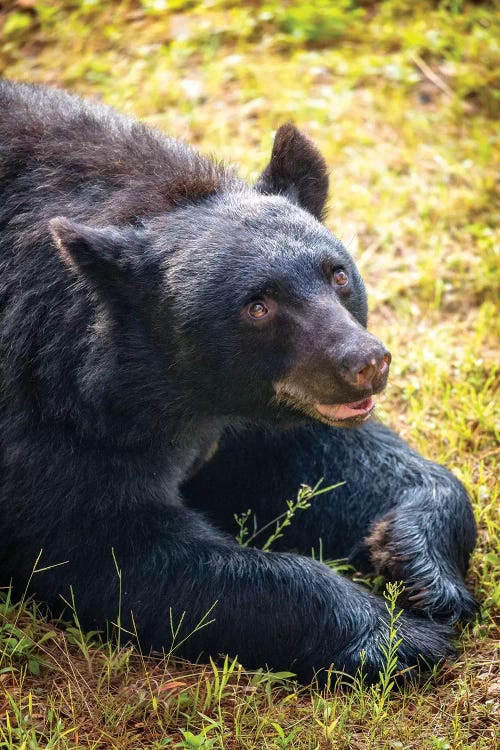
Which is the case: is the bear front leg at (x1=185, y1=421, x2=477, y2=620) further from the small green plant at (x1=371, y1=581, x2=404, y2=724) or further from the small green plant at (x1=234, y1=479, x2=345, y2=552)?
the small green plant at (x1=371, y1=581, x2=404, y2=724)

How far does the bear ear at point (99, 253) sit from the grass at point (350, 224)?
1.40 meters

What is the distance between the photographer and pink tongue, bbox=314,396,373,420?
414 cm

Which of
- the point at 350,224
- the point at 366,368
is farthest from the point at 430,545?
the point at 350,224

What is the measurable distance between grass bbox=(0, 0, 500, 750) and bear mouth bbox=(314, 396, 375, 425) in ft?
3.10

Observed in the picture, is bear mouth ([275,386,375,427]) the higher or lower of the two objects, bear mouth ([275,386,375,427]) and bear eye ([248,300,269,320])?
the lower

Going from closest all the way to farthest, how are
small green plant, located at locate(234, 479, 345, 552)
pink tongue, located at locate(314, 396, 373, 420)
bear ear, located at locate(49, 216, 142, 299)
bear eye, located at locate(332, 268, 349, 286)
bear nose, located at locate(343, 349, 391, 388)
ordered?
bear nose, located at locate(343, 349, 391, 388)
bear ear, located at locate(49, 216, 142, 299)
pink tongue, located at locate(314, 396, 373, 420)
bear eye, located at locate(332, 268, 349, 286)
small green plant, located at locate(234, 479, 345, 552)

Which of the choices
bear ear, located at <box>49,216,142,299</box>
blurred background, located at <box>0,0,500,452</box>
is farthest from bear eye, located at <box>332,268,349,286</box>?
blurred background, located at <box>0,0,500,452</box>

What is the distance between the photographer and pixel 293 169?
15.4 ft

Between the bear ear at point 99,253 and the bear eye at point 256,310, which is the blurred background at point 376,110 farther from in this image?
the bear ear at point 99,253

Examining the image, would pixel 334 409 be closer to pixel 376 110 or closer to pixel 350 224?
pixel 350 224

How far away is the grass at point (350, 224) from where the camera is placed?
3.95 m

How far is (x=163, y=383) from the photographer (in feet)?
14.0

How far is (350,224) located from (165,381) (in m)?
3.57

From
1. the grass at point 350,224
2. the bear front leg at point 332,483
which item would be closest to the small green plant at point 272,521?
the bear front leg at point 332,483
